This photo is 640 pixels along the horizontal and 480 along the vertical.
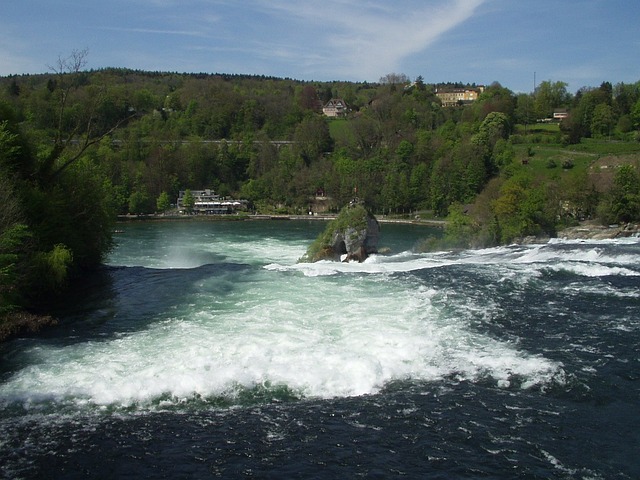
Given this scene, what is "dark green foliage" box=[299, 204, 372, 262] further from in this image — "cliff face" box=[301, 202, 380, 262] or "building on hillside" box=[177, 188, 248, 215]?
"building on hillside" box=[177, 188, 248, 215]

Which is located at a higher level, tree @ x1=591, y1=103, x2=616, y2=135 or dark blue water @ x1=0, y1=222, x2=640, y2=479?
tree @ x1=591, y1=103, x2=616, y2=135

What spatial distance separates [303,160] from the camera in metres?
119

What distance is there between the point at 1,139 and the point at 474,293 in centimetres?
2414

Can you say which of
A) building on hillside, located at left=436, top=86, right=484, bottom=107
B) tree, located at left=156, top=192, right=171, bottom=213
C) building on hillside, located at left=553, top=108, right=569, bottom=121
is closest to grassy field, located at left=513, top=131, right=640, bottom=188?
building on hillside, located at left=553, top=108, right=569, bottom=121

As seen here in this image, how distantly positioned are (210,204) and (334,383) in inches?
3569

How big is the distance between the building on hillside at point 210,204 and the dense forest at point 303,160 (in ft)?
10.5

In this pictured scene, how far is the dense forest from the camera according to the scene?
97.8ft

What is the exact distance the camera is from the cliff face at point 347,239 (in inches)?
1622

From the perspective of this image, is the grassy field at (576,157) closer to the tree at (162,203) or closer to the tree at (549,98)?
→ the tree at (549,98)

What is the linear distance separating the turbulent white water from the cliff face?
6.32 metres

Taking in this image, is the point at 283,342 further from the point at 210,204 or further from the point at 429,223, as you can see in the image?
the point at 210,204

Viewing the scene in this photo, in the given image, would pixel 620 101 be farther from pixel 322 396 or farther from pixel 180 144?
pixel 322 396

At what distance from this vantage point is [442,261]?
37.9 m

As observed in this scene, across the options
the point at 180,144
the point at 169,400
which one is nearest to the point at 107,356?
the point at 169,400
